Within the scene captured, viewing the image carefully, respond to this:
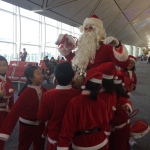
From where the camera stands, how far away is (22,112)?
187cm

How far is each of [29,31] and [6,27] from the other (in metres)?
2.06

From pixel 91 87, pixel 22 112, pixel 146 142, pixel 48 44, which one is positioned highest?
pixel 48 44

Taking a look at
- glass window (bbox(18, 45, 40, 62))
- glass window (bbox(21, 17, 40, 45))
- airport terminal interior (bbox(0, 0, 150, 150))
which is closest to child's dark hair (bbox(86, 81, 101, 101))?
airport terminal interior (bbox(0, 0, 150, 150))

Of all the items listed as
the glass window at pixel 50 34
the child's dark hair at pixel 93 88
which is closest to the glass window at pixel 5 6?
the glass window at pixel 50 34

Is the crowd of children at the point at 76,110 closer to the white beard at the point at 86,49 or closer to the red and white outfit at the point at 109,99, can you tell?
the red and white outfit at the point at 109,99

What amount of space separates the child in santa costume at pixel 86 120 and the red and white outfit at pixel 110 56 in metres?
0.39

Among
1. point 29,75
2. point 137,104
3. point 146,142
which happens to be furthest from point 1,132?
point 137,104

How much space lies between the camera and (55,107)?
4.96 ft

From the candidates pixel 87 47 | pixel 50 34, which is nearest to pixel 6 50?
pixel 50 34

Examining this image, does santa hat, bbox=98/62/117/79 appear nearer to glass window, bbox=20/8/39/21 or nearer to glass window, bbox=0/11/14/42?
glass window, bbox=0/11/14/42

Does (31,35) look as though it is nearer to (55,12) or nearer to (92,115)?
(55,12)

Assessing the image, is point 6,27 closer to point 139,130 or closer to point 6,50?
→ point 6,50

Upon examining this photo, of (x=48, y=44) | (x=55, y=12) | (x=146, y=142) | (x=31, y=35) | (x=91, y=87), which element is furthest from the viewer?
(x=48, y=44)

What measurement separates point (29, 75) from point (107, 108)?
888 mm
